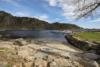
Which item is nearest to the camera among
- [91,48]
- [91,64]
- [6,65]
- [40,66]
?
[6,65]

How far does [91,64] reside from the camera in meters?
16.9

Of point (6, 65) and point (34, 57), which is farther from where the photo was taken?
point (34, 57)

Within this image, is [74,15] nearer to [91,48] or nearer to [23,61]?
[23,61]

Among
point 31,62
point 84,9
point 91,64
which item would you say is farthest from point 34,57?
point 84,9

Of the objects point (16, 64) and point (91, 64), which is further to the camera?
point (91, 64)

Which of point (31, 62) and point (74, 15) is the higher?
point (74, 15)

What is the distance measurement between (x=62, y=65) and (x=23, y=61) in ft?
9.20

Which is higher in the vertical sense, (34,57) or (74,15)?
(74,15)

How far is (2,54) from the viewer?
16.1 meters

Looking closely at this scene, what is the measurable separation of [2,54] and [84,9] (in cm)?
727

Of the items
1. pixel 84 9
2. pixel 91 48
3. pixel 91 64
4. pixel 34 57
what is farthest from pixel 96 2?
pixel 91 48

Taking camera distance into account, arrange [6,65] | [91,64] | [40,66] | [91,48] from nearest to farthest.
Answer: [6,65] → [40,66] → [91,64] → [91,48]

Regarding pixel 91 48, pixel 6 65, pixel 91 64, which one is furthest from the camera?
pixel 91 48

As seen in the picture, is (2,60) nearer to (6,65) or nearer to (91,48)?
(6,65)
